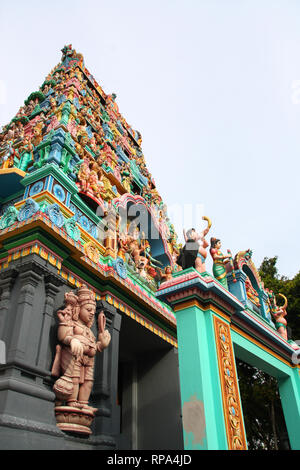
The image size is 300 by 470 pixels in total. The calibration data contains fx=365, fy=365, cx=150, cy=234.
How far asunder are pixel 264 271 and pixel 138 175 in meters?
9.55

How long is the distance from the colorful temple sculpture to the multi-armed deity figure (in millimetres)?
21

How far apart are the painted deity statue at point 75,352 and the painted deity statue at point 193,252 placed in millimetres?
1928

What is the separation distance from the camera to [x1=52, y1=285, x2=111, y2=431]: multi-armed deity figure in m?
6.02

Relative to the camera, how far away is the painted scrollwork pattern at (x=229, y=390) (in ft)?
16.0

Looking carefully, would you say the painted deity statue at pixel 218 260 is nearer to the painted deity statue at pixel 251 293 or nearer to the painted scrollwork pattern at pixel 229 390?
the painted deity statue at pixel 251 293

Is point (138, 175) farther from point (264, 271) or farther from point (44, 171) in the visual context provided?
point (264, 271)

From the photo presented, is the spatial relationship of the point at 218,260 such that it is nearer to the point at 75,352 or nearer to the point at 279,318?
the point at 279,318

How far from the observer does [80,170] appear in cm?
1015

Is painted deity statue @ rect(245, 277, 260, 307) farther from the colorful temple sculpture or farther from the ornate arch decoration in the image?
the ornate arch decoration

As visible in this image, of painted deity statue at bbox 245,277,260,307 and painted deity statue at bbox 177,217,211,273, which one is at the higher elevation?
painted deity statue at bbox 245,277,260,307

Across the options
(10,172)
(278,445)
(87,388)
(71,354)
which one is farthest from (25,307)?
(278,445)

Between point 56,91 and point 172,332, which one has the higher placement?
point 56,91

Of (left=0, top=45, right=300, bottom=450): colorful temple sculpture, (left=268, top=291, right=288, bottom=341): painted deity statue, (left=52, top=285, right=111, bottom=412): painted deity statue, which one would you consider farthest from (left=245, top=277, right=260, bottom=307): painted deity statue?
(left=52, top=285, right=111, bottom=412): painted deity statue

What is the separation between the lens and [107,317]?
312 inches
